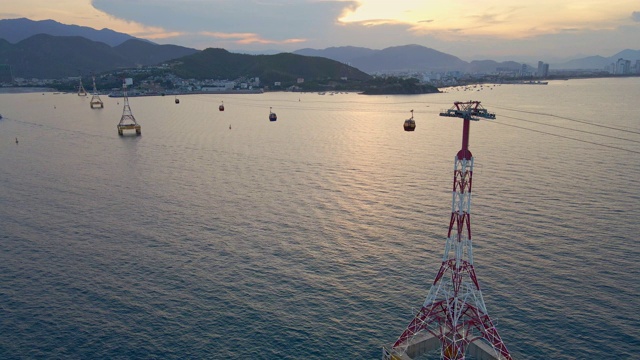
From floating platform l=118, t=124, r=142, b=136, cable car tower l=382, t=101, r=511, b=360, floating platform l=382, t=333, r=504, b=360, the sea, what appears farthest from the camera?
floating platform l=118, t=124, r=142, b=136

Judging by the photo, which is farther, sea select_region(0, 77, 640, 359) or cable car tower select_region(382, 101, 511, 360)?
sea select_region(0, 77, 640, 359)

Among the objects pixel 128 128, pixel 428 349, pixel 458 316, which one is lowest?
pixel 428 349

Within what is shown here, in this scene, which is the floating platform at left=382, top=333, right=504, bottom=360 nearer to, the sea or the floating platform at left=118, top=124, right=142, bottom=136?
the sea

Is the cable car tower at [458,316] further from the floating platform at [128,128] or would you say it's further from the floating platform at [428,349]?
the floating platform at [128,128]

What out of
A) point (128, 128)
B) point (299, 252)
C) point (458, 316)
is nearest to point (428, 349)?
point (458, 316)

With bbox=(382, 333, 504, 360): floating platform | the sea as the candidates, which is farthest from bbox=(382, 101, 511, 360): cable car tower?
the sea

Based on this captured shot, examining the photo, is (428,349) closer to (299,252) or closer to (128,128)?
(299,252)

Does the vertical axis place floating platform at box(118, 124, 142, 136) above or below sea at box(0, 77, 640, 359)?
above

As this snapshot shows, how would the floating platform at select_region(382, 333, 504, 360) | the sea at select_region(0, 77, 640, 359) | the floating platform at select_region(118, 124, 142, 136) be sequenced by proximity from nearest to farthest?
the floating platform at select_region(382, 333, 504, 360), the sea at select_region(0, 77, 640, 359), the floating platform at select_region(118, 124, 142, 136)

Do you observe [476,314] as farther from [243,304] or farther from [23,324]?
[23,324]

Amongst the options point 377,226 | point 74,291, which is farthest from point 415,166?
point 74,291
